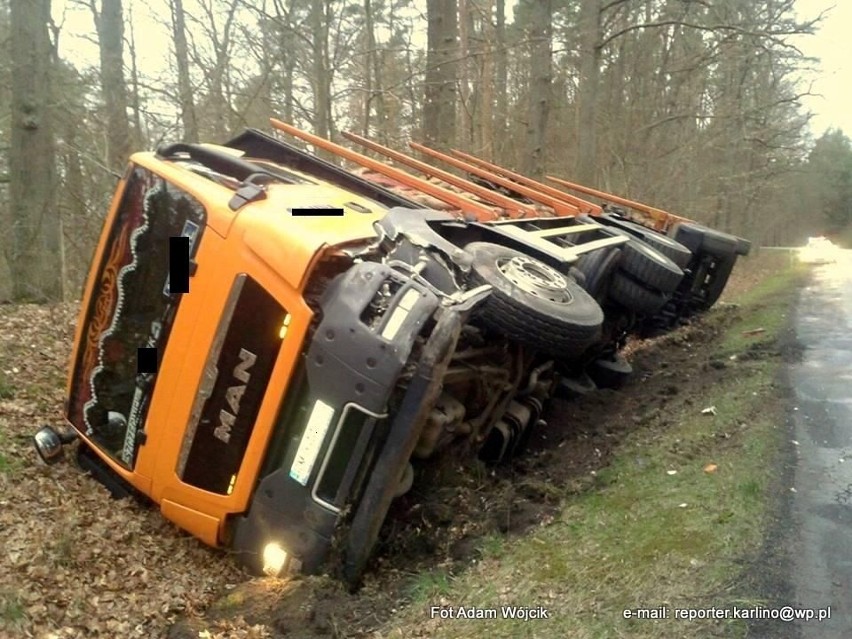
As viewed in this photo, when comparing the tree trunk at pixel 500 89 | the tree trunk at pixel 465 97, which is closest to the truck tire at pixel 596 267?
the tree trunk at pixel 465 97

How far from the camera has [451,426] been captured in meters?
3.69

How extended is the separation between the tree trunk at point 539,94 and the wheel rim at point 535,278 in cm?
760

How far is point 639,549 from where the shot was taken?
10.6 ft

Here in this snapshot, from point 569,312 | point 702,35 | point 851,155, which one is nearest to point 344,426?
point 569,312

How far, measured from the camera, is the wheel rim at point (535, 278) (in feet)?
12.3

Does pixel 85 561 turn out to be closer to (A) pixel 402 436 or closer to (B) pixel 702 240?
(A) pixel 402 436

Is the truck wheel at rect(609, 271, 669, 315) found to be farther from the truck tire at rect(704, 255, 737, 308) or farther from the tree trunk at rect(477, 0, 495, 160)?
the tree trunk at rect(477, 0, 495, 160)

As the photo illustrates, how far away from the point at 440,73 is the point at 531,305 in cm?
787

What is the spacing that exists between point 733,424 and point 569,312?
5.54 feet

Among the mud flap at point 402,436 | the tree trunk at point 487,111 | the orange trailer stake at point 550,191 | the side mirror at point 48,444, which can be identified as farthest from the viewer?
the tree trunk at point 487,111

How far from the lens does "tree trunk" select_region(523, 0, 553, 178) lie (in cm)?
1136

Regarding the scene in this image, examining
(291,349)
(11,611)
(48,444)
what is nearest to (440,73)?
(48,444)

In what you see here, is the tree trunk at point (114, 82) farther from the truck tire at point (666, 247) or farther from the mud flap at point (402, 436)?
the mud flap at point (402, 436)

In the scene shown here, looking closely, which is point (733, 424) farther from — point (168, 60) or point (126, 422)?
point (168, 60)
